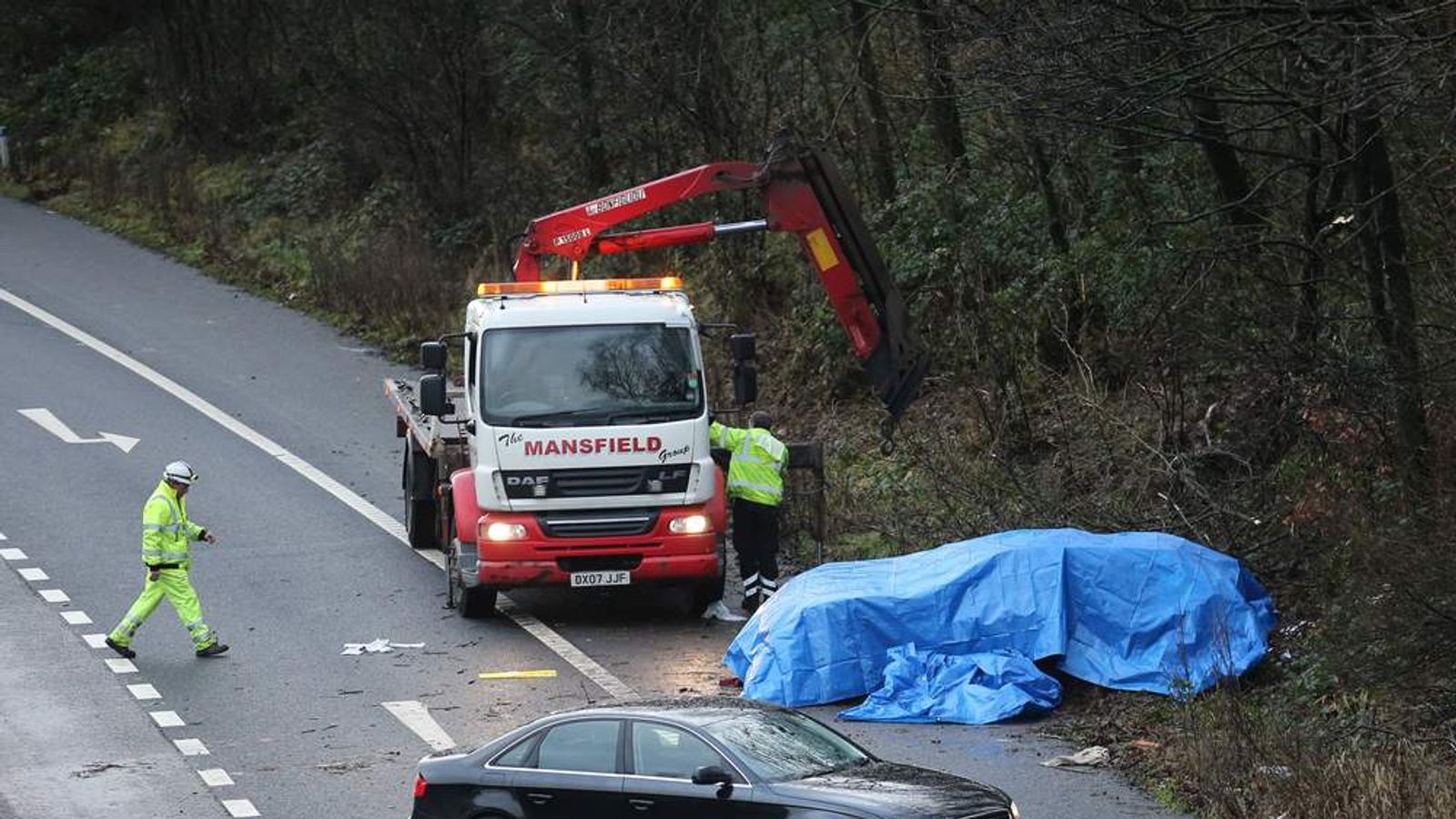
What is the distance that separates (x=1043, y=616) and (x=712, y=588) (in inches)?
160

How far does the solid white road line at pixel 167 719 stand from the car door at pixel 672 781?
17.7 feet

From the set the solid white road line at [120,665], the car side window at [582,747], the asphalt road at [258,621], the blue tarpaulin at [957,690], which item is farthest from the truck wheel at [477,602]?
the car side window at [582,747]

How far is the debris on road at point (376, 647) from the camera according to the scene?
17828 mm

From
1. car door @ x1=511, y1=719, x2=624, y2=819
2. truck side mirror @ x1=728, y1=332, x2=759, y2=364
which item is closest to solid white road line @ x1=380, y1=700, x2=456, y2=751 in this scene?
car door @ x1=511, y1=719, x2=624, y2=819

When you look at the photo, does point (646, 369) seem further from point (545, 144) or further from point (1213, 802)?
point (545, 144)

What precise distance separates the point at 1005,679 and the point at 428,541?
309 inches

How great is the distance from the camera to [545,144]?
34.8 m

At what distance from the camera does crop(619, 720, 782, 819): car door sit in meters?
11.2

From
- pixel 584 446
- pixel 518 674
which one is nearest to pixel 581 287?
pixel 584 446

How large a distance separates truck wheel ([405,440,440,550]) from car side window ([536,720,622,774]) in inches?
370

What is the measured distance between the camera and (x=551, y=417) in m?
18.4

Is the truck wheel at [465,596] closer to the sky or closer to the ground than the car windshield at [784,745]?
closer to the ground

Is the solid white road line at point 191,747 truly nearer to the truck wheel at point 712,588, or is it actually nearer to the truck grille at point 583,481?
the truck grille at point 583,481

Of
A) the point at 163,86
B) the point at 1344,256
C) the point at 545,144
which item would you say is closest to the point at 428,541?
the point at 1344,256
